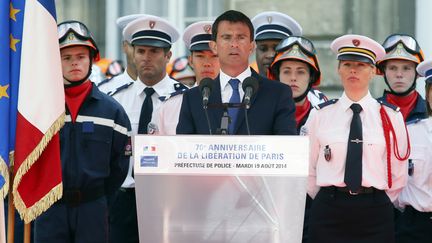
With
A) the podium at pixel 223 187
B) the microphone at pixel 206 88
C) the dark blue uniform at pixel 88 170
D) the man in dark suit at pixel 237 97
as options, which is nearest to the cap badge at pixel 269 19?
the dark blue uniform at pixel 88 170

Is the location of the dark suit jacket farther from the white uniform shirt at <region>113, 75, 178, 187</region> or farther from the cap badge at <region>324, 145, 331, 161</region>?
the white uniform shirt at <region>113, 75, 178, 187</region>

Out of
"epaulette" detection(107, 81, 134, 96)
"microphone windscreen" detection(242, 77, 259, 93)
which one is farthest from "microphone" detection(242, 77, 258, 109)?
"epaulette" detection(107, 81, 134, 96)

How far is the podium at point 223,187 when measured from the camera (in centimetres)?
570

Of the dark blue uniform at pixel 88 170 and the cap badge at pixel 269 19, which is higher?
the cap badge at pixel 269 19

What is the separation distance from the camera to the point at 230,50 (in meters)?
6.80

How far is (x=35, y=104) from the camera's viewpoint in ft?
21.7

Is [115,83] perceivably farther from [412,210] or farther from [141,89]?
[412,210]

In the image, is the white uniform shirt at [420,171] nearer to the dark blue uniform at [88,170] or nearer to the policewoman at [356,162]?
the policewoman at [356,162]

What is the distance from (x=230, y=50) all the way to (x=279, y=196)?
138cm

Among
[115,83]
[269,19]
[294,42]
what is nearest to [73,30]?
[115,83]

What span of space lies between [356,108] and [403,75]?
4.65 feet

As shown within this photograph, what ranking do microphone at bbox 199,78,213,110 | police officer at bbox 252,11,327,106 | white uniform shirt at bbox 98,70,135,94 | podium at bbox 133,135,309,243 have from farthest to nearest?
white uniform shirt at bbox 98,70,135,94 → police officer at bbox 252,11,327,106 → microphone at bbox 199,78,213,110 → podium at bbox 133,135,309,243

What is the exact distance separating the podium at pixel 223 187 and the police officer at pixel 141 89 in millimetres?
2879

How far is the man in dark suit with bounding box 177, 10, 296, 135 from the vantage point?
6590mm
